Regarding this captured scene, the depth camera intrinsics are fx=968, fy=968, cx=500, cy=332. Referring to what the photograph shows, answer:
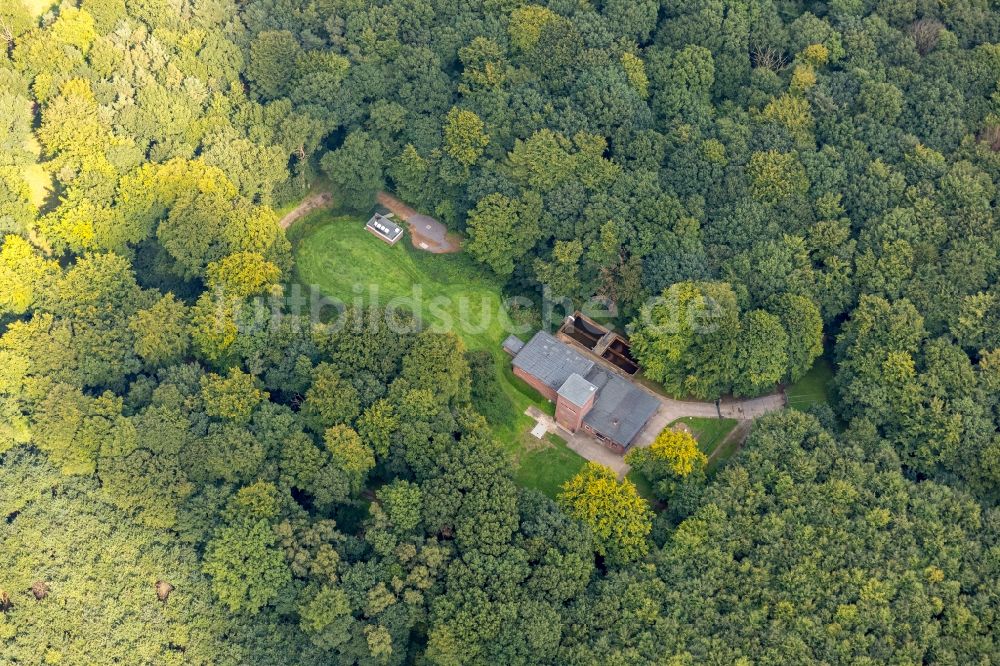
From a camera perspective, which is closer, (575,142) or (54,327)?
(54,327)

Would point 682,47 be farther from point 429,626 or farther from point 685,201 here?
point 429,626

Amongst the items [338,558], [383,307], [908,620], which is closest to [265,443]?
[338,558]

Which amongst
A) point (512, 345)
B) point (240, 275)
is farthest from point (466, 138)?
point (240, 275)

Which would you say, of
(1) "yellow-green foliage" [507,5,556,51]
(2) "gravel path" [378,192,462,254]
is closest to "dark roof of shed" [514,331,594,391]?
(2) "gravel path" [378,192,462,254]

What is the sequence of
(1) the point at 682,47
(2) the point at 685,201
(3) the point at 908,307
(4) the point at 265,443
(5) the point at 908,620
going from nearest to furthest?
1. (5) the point at 908,620
2. (4) the point at 265,443
3. (3) the point at 908,307
4. (2) the point at 685,201
5. (1) the point at 682,47

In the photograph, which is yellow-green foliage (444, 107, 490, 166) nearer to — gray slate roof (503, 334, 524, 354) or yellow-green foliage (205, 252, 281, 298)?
gray slate roof (503, 334, 524, 354)

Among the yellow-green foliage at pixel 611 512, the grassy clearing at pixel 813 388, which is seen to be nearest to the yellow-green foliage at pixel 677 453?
the yellow-green foliage at pixel 611 512

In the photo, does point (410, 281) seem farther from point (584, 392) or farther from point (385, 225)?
point (584, 392)
